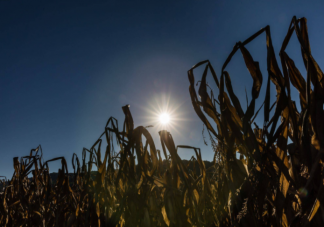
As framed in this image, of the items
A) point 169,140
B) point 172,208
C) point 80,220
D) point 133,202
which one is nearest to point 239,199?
point 169,140

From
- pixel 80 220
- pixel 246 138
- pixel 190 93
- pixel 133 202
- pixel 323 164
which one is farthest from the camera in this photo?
pixel 80 220

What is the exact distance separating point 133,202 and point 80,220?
24.1 inches

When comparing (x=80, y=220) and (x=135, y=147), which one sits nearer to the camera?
(x=135, y=147)

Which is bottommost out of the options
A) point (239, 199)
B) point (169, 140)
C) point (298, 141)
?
point (239, 199)

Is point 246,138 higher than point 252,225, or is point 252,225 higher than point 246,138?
point 246,138

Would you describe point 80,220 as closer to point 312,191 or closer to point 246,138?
point 246,138

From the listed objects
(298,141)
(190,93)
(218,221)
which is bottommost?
(218,221)

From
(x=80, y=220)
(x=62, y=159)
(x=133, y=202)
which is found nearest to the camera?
(x=133, y=202)

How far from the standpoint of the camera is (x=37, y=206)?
2162 millimetres

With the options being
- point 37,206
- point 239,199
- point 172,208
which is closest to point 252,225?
point 239,199

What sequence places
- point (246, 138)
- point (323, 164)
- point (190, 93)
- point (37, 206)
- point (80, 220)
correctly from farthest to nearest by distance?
point (37, 206) → point (80, 220) → point (190, 93) → point (246, 138) → point (323, 164)

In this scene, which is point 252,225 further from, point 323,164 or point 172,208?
point 172,208

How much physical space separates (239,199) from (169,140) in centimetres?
41

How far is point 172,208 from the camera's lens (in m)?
1.13
